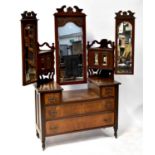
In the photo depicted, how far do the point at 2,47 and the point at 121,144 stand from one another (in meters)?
1.73

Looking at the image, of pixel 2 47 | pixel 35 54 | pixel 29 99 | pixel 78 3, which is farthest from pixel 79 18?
pixel 29 99

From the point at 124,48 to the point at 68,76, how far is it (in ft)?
2.49

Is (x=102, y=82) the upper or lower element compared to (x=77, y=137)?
upper

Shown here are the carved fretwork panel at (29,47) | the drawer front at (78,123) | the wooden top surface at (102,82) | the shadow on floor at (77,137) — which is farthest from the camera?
the shadow on floor at (77,137)

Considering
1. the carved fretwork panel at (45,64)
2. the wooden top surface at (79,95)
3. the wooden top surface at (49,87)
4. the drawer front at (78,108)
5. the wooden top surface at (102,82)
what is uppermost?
the carved fretwork panel at (45,64)

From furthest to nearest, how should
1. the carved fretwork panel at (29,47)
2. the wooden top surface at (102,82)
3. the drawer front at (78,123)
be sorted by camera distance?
1. the wooden top surface at (102,82)
2. the drawer front at (78,123)
3. the carved fretwork panel at (29,47)

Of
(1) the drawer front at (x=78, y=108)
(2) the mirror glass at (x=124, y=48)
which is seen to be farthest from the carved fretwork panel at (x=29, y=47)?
(2) the mirror glass at (x=124, y=48)

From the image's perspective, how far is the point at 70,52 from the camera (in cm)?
299

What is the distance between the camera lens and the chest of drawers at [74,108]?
2738 mm

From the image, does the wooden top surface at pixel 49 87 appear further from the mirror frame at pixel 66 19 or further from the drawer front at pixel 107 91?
the drawer front at pixel 107 91

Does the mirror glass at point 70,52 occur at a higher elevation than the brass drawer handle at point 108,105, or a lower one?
higher

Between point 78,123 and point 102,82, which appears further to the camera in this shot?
point 102,82

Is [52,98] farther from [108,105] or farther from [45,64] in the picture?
[108,105]

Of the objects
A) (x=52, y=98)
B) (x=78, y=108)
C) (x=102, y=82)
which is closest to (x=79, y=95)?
(x=78, y=108)
